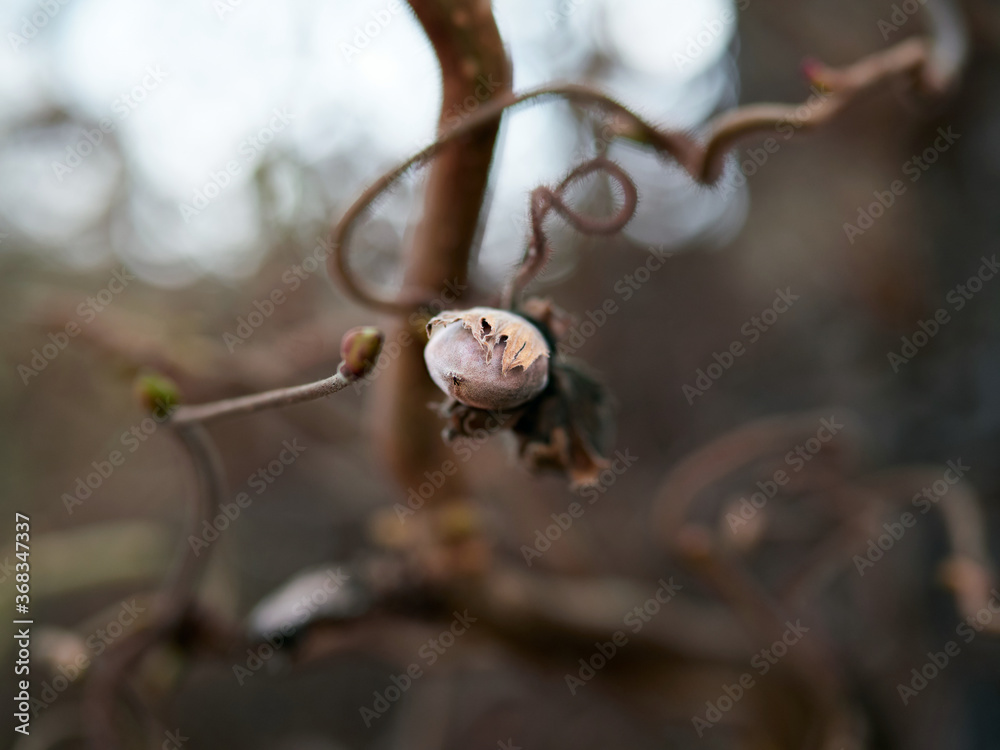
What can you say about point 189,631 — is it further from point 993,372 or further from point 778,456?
point 993,372

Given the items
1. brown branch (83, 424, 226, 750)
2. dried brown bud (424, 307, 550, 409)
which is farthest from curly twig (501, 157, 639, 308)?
brown branch (83, 424, 226, 750)

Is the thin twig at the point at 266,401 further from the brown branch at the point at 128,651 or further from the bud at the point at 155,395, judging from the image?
the brown branch at the point at 128,651

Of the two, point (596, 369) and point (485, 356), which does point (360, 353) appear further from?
point (596, 369)

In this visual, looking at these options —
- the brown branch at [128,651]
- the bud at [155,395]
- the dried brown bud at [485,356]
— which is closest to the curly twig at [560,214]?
the dried brown bud at [485,356]

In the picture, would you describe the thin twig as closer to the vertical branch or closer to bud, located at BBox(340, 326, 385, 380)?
bud, located at BBox(340, 326, 385, 380)

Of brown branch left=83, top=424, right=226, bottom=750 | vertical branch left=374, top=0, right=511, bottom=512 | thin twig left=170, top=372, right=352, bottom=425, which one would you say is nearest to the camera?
thin twig left=170, top=372, right=352, bottom=425

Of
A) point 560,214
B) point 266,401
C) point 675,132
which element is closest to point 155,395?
point 266,401

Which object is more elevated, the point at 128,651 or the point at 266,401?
the point at 266,401

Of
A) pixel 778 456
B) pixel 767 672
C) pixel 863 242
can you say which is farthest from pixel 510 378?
pixel 863 242
